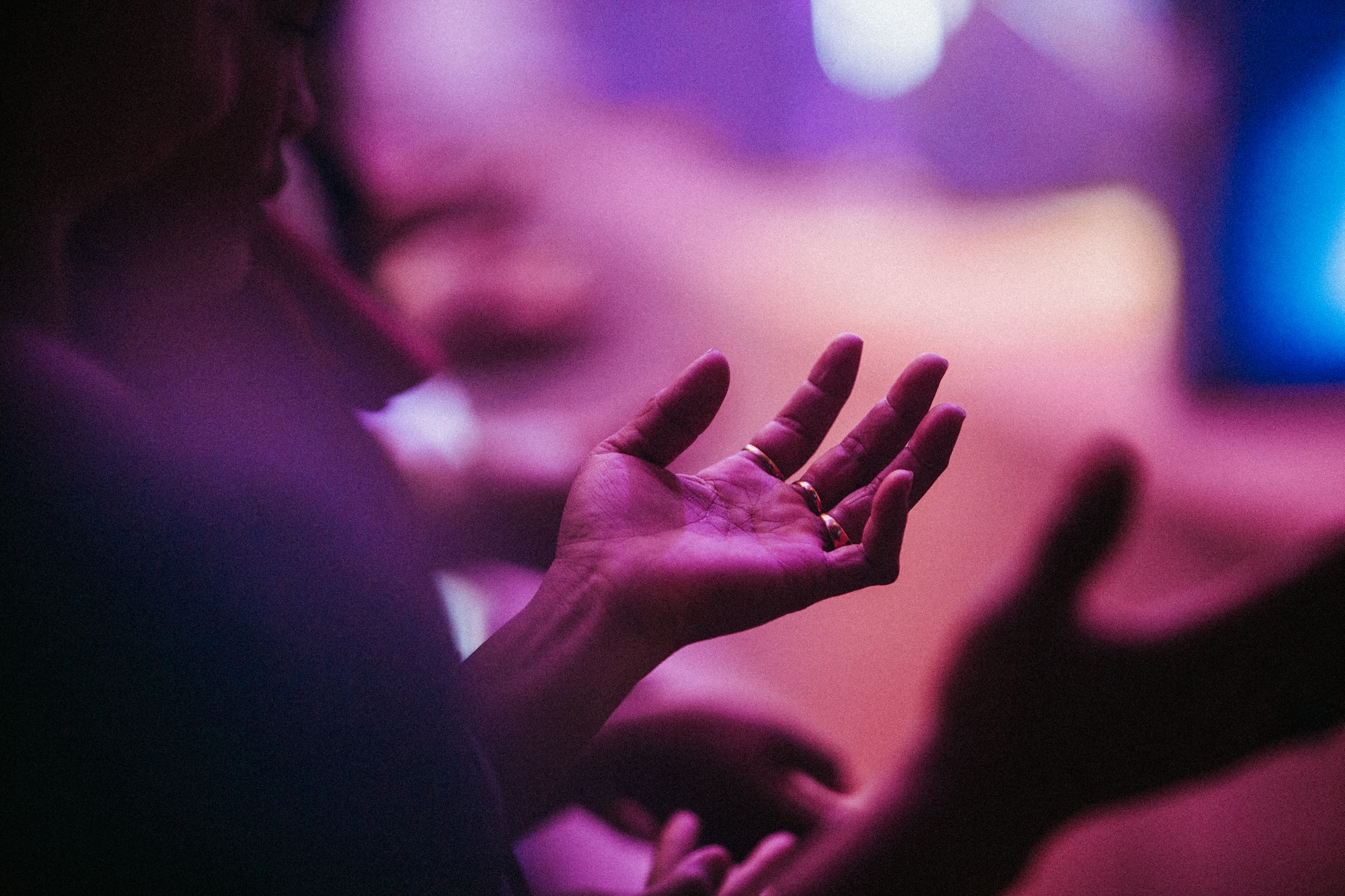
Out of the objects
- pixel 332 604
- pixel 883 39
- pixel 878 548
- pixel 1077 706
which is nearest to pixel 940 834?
pixel 1077 706

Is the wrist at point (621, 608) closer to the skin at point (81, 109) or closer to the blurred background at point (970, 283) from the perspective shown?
the blurred background at point (970, 283)

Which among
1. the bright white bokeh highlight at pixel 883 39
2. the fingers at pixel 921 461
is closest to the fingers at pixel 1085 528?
the fingers at pixel 921 461

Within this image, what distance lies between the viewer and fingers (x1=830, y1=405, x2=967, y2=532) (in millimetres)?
629

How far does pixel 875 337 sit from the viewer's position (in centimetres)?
90

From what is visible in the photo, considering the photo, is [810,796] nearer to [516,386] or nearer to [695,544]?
[695,544]

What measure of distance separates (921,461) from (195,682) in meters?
0.56

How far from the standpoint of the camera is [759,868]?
0.79 meters

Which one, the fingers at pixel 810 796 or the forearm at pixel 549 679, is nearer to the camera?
the forearm at pixel 549 679

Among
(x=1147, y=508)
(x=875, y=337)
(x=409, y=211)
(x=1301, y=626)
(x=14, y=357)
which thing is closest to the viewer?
(x=14, y=357)

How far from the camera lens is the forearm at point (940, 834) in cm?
67

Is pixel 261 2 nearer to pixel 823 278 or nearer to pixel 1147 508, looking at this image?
pixel 823 278

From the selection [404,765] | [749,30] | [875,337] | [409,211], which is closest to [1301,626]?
[875,337]

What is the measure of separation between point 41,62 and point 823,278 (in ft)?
2.51

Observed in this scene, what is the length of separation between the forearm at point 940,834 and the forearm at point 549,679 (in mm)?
280
